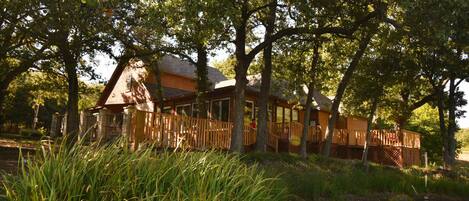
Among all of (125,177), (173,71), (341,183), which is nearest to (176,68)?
(173,71)

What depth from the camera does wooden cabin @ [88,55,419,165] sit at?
22.6 m

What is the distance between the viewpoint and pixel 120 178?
13.8 feet

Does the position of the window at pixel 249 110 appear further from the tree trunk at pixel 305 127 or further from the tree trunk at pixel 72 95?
the tree trunk at pixel 72 95

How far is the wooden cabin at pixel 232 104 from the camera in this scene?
22.6 m

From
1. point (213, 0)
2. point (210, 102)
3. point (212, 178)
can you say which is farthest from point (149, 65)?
point (212, 178)

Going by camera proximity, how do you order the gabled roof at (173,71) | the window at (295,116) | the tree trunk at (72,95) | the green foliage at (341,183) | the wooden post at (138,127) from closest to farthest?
1. the green foliage at (341,183)
2. the wooden post at (138,127)
3. the tree trunk at (72,95)
4. the window at (295,116)
5. the gabled roof at (173,71)

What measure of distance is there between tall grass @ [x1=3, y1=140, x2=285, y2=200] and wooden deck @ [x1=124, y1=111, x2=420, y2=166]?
7702mm

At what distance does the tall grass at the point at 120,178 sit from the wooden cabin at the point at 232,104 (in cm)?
1276

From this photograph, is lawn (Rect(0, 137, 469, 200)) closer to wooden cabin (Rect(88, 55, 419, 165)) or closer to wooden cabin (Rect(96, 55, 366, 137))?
wooden cabin (Rect(88, 55, 419, 165))

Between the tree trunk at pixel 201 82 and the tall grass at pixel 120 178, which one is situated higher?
the tree trunk at pixel 201 82

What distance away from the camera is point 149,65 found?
25422 mm

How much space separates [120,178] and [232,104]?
19454 mm

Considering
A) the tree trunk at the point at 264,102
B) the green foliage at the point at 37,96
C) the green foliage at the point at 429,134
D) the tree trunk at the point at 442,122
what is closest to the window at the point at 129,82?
the green foliage at the point at 37,96

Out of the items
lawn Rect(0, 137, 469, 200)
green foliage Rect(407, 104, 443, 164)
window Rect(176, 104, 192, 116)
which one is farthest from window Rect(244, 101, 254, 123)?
lawn Rect(0, 137, 469, 200)
